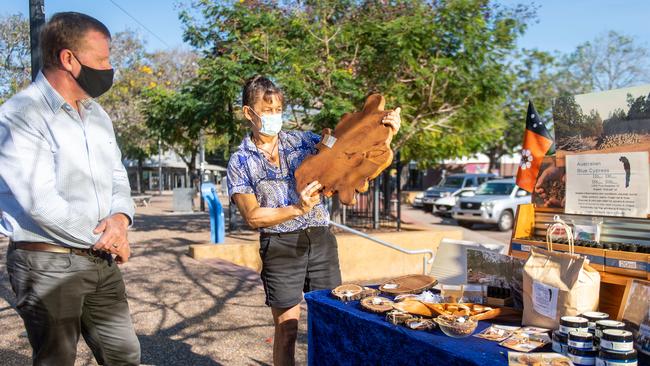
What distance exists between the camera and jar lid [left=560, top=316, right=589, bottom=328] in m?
1.80

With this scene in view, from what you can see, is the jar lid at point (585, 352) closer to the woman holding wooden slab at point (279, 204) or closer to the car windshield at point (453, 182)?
the woman holding wooden slab at point (279, 204)

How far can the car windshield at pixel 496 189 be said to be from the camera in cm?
1766

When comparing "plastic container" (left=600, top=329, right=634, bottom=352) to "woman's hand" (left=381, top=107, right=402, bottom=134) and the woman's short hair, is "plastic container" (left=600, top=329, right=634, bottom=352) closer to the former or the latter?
"woman's hand" (left=381, top=107, right=402, bottom=134)

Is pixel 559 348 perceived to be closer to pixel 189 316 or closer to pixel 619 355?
pixel 619 355

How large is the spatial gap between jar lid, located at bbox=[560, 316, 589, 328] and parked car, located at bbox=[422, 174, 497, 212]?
71.1 feet

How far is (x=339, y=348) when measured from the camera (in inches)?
102

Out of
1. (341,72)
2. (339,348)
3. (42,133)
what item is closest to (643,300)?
(339,348)

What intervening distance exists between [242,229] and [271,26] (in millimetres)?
5106

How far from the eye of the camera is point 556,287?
2039 millimetres

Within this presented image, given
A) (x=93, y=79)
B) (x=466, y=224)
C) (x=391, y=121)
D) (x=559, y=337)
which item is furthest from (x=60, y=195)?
(x=466, y=224)

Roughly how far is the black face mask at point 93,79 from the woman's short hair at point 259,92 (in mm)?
→ 723

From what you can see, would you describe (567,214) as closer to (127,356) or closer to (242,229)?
(127,356)

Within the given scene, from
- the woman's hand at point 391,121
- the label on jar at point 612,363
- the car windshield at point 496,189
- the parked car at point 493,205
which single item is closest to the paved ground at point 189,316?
the woman's hand at point 391,121

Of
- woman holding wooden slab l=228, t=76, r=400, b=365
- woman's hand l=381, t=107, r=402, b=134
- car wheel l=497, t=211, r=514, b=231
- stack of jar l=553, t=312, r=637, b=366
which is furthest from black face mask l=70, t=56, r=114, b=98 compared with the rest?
car wheel l=497, t=211, r=514, b=231
